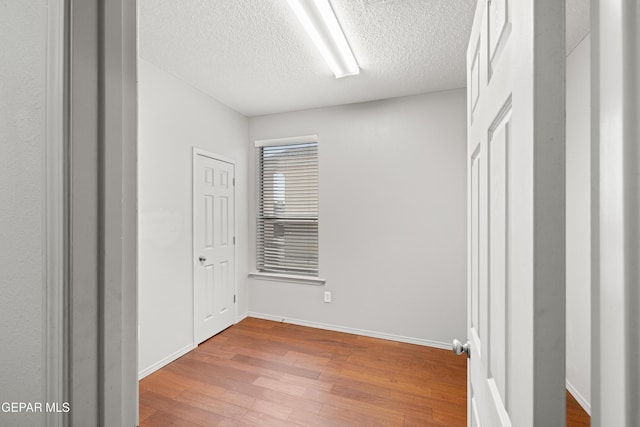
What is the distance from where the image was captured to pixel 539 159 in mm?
401

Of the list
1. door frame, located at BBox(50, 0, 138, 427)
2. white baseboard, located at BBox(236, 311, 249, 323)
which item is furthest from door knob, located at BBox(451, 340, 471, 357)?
white baseboard, located at BBox(236, 311, 249, 323)

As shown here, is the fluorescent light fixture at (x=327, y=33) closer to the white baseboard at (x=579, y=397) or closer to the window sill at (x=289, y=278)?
the window sill at (x=289, y=278)

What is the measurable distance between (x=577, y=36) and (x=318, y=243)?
2805mm

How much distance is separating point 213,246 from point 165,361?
3.74ft

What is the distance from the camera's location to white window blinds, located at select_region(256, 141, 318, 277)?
344cm

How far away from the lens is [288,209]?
11.7ft

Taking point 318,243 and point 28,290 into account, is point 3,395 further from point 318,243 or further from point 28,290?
point 318,243

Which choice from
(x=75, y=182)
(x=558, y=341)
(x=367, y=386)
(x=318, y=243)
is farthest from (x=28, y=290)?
(x=318, y=243)

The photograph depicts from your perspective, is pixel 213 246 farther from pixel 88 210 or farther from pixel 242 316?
pixel 88 210

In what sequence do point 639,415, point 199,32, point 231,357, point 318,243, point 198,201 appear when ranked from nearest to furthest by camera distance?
point 639,415, point 199,32, point 231,357, point 198,201, point 318,243

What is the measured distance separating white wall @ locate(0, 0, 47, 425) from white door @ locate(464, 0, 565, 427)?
85cm

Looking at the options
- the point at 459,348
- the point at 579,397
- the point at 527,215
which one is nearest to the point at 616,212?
the point at 527,215

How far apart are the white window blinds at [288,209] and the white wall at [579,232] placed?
2.31m

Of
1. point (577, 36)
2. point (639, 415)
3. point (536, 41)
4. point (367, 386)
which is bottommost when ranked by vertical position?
point (367, 386)
